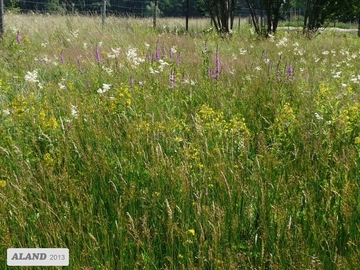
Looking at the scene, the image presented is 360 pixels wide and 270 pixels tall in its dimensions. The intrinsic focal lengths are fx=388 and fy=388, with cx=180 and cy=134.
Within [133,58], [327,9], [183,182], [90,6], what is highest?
[90,6]

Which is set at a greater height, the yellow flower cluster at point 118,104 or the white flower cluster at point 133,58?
the white flower cluster at point 133,58

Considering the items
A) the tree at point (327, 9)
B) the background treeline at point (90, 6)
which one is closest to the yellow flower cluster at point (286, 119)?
the background treeline at point (90, 6)

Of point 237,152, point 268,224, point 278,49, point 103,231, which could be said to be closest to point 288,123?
point 237,152

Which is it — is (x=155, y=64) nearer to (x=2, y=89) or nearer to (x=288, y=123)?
(x=2, y=89)

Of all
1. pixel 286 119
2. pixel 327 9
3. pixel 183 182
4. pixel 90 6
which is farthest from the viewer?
pixel 90 6

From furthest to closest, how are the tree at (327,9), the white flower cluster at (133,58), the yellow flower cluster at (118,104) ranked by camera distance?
the tree at (327,9) < the white flower cluster at (133,58) < the yellow flower cluster at (118,104)

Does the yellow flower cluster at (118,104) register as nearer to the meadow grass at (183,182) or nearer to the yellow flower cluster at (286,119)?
the meadow grass at (183,182)

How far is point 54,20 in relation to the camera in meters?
11.5

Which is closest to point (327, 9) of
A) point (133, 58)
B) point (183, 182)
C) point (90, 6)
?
point (133, 58)

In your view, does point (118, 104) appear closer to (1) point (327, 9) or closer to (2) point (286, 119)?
(2) point (286, 119)

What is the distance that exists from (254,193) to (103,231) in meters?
0.80

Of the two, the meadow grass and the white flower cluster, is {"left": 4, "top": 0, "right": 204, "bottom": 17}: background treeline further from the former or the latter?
the meadow grass

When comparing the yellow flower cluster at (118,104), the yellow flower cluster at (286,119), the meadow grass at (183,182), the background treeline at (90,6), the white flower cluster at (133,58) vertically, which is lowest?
the meadow grass at (183,182)

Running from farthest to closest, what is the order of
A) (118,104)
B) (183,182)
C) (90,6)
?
(90,6) → (118,104) → (183,182)
